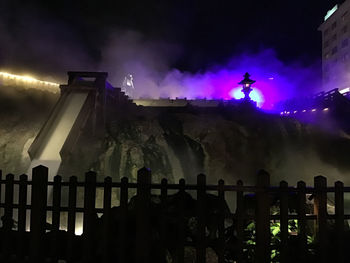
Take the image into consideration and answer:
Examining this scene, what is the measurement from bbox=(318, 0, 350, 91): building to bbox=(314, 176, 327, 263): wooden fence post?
51.5m

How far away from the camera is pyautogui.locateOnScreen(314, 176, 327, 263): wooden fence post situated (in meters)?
4.45

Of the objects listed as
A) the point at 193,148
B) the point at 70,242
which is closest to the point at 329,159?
the point at 193,148

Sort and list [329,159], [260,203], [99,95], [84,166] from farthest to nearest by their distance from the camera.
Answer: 1. [329,159]
2. [99,95]
3. [84,166]
4. [260,203]

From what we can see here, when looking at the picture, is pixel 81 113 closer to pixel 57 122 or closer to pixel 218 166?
pixel 57 122

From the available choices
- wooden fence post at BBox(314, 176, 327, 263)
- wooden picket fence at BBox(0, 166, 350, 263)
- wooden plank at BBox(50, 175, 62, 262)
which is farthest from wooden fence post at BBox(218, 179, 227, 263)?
wooden plank at BBox(50, 175, 62, 262)

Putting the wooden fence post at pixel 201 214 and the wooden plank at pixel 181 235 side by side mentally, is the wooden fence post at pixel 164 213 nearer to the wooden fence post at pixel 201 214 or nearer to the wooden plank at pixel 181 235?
the wooden plank at pixel 181 235

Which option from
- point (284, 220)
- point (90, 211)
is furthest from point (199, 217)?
point (90, 211)

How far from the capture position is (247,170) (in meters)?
18.4

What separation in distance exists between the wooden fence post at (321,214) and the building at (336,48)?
2029 inches

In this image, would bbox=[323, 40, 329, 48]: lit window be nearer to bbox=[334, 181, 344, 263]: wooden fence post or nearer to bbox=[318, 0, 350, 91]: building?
bbox=[318, 0, 350, 91]: building

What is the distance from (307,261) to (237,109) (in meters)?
18.3

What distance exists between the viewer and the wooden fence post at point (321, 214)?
4.45m

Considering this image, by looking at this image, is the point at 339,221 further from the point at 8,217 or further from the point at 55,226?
the point at 8,217

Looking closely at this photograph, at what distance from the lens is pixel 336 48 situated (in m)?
50.1
